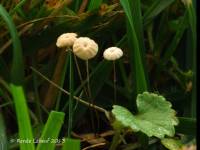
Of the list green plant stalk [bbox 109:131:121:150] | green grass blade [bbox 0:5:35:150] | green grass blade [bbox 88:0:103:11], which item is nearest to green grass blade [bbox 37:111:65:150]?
green grass blade [bbox 0:5:35:150]

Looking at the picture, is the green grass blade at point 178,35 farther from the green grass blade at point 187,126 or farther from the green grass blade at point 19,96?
the green grass blade at point 19,96

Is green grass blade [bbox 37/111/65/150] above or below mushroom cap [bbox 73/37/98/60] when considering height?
below

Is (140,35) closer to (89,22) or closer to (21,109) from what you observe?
(89,22)

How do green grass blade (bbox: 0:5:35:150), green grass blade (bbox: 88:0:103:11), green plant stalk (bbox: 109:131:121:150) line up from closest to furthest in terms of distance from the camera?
green grass blade (bbox: 0:5:35:150) < green plant stalk (bbox: 109:131:121:150) < green grass blade (bbox: 88:0:103:11)

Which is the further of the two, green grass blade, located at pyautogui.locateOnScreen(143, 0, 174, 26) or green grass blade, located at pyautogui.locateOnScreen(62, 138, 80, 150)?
green grass blade, located at pyautogui.locateOnScreen(143, 0, 174, 26)

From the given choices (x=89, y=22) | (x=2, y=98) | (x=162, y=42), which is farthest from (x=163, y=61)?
(x=2, y=98)

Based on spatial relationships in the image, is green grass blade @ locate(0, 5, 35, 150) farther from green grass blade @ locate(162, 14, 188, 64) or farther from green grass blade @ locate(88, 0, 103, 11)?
green grass blade @ locate(162, 14, 188, 64)


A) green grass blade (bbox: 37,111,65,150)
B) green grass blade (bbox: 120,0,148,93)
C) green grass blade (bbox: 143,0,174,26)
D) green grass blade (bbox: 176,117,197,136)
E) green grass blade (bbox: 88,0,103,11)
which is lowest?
green grass blade (bbox: 176,117,197,136)
